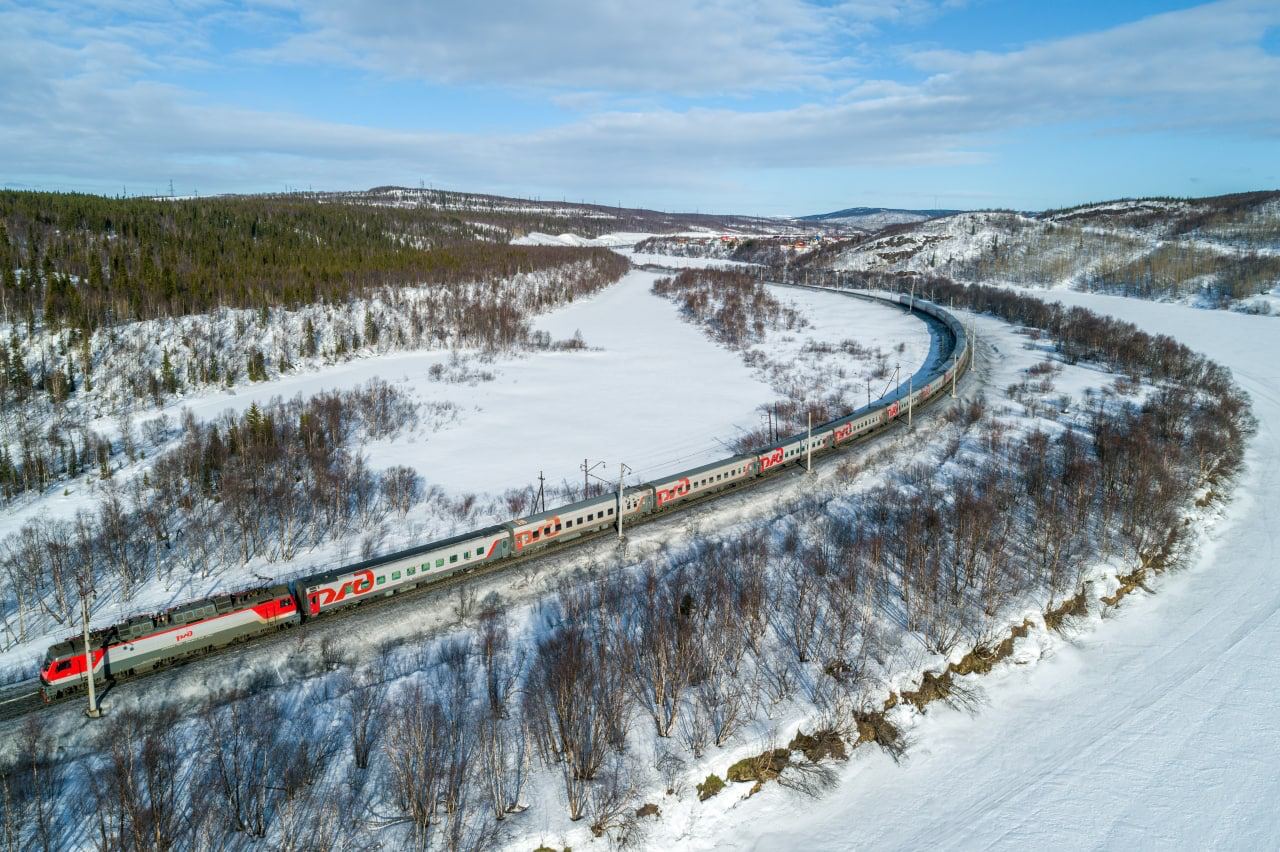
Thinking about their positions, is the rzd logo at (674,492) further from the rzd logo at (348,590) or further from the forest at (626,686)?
the rzd logo at (348,590)

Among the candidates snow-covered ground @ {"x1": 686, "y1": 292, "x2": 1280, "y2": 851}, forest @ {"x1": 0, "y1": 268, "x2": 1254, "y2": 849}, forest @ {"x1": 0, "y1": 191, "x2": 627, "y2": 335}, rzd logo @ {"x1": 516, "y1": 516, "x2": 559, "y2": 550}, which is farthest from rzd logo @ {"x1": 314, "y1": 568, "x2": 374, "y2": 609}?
forest @ {"x1": 0, "y1": 191, "x2": 627, "y2": 335}

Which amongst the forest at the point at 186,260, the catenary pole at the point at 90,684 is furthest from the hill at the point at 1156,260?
the catenary pole at the point at 90,684

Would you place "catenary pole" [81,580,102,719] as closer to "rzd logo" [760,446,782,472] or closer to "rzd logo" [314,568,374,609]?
"rzd logo" [314,568,374,609]

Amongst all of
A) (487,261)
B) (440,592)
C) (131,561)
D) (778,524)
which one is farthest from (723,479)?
(487,261)

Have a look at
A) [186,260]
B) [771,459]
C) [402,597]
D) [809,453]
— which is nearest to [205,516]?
Result: [402,597]

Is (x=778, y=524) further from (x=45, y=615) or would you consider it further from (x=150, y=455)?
(x=150, y=455)

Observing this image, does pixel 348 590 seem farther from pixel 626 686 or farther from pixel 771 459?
pixel 771 459
